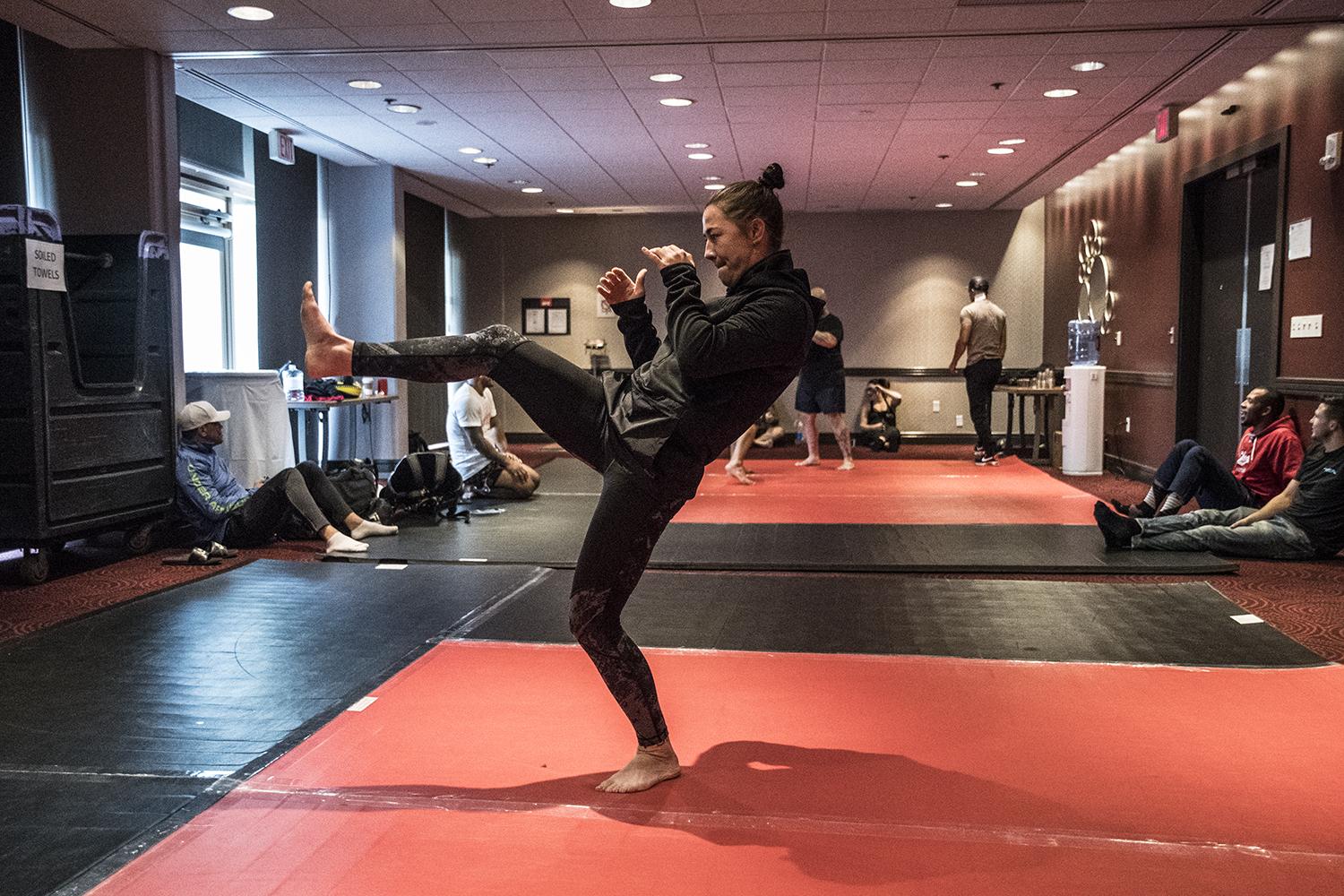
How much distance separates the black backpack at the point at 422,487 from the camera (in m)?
6.94

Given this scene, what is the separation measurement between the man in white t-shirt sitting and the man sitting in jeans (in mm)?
3923

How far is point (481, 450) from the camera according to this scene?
743 centimetres

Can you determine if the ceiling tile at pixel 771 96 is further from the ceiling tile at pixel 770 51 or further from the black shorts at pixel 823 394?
the black shorts at pixel 823 394

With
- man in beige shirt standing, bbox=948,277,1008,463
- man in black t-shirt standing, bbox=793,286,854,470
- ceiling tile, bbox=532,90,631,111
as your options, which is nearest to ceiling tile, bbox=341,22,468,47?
ceiling tile, bbox=532,90,631,111

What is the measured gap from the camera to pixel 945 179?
11.0 meters

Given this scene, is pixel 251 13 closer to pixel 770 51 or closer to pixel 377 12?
pixel 377 12

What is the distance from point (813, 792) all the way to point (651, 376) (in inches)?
40.1

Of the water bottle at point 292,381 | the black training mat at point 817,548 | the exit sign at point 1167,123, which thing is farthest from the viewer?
the water bottle at point 292,381

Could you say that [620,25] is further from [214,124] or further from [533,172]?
[533,172]

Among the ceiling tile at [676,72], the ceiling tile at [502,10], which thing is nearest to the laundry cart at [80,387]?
the ceiling tile at [502,10]

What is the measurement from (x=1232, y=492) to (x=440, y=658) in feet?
14.6

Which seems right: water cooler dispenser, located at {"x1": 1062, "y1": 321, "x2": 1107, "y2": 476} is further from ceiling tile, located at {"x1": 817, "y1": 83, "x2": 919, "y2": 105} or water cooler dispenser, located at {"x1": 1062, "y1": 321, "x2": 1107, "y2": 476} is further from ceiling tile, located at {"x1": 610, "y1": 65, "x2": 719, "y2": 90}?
ceiling tile, located at {"x1": 610, "y1": 65, "x2": 719, "y2": 90}

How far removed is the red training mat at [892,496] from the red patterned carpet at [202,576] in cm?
162

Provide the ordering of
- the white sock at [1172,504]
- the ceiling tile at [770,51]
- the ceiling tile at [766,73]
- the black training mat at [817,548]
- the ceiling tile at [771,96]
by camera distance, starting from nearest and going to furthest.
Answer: the black training mat at [817,548], the white sock at [1172,504], the ceiling tile at [770,51], the ceiling tile at [766,73], the ceiling tile at [771,96]
